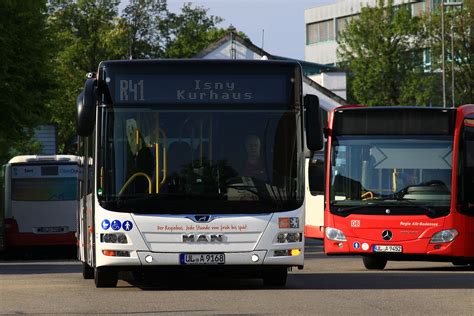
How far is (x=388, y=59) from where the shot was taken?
95.1m

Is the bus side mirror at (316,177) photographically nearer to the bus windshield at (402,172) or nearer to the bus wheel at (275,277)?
the bus windshield at (402,172)

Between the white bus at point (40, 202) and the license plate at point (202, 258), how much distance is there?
20.7 meters

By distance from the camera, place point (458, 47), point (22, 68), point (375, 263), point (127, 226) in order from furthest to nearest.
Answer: point (458, 47) → point (22, 68) → point (375, 263) → point (127, 226)

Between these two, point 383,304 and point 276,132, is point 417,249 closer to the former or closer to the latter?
point 276,132

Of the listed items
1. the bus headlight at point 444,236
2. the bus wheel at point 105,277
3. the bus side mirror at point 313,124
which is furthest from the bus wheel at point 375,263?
the bus side mirror at point 313,124

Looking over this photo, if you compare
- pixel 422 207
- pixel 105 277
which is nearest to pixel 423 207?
pixel 422 207

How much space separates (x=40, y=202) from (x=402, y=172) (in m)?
16.3

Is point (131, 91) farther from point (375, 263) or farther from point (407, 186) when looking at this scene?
point (375, 263)

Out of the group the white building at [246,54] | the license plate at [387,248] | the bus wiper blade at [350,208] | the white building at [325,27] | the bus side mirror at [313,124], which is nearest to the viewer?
the bus side mirror at [313,124]

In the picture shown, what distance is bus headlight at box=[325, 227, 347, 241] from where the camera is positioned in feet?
88.3

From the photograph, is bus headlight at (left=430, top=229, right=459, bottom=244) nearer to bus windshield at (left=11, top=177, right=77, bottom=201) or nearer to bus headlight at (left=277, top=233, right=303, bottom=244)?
bus headlight at (left=277, top=233, right=303, bottom=244)

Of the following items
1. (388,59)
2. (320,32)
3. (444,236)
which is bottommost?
(444,236)

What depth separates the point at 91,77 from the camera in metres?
20.5

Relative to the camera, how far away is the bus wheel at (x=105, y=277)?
20.8 metres
